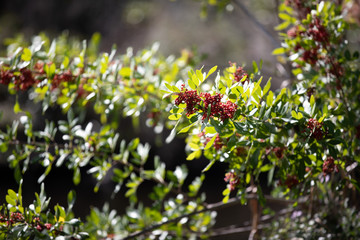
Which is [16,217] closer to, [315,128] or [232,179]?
[232,179]

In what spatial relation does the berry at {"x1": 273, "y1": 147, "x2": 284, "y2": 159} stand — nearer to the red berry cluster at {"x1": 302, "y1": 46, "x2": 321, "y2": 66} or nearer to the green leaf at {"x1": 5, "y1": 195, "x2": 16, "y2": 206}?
the red berry cluster at {"x1": 302, "y1": 46, "x2": 321, "y2": 66}

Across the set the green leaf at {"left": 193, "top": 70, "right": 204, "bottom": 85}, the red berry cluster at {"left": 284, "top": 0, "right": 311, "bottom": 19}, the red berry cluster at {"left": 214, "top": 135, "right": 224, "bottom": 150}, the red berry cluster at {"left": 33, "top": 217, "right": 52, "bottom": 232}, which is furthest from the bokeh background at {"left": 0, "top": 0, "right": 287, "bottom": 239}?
the green leaf at {"left": 193, "top": 70, "right": 204, "bottom": 85}

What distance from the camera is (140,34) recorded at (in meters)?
4.06

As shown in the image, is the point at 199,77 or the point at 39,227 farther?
Answer: the point at 39,227

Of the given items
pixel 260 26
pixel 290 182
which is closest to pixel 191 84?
pixel 290 182

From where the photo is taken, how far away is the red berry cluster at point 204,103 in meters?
0.65

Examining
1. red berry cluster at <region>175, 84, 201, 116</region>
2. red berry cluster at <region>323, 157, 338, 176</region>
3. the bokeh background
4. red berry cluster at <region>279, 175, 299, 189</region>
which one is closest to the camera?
red berry cluster at <region>175, 84, 201, 116</region>

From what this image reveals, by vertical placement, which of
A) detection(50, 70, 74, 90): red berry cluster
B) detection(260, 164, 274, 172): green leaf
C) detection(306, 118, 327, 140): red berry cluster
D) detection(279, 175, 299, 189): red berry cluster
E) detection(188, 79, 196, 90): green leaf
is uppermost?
detection(50, 70, 74, 90): red berry cluster

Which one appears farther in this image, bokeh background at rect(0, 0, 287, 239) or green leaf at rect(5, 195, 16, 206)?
bokeh background at rect(0, 0, 287, 239)

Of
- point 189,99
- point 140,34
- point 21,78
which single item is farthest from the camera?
point 140,34

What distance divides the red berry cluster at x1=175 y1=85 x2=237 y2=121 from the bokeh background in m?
2.60

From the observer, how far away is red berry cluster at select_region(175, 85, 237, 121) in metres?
0.65

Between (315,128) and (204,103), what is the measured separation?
0.76 ft

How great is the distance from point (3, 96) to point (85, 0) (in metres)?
1.58
